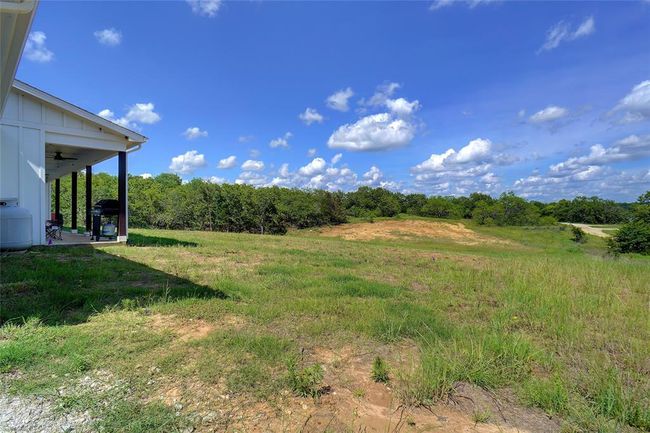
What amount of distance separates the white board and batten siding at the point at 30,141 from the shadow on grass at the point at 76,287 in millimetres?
1644

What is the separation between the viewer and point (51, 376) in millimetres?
2732

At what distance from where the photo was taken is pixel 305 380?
262cm

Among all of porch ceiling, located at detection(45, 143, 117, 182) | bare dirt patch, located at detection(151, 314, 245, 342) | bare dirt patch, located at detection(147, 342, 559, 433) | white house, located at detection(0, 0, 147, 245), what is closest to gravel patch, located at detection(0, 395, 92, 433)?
bare dirt patch, located at detection(147, 342, 559, 433)

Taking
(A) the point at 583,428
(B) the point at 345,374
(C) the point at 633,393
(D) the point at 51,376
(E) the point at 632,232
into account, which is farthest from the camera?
(E) the point at 632,232

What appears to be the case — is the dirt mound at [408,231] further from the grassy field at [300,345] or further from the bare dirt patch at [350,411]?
the bare dirt patch at [350,411]

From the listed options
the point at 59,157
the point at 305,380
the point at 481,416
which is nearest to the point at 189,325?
the point at 305,380

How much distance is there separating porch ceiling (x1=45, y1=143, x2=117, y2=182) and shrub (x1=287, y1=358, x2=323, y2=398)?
10.2 meters

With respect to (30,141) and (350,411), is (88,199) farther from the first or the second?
(350,411)

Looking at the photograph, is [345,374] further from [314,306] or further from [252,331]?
[314,306]

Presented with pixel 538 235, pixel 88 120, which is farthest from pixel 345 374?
pixel 538 235

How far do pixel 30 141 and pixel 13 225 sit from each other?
6.75 ft

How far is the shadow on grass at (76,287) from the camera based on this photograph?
4.13m

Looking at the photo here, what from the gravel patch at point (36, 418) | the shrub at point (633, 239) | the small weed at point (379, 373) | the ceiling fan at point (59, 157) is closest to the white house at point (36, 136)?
the ceiling fan at point (59, 157)

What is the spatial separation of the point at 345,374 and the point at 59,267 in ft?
19.4
